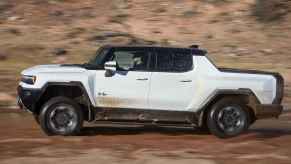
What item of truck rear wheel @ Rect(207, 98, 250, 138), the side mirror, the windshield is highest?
the windshield

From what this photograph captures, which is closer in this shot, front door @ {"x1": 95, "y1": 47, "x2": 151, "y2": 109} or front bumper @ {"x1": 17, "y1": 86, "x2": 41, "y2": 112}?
front bumper @ {"x1": 17, "y1": 86, "x2": 41, "y2": 112}

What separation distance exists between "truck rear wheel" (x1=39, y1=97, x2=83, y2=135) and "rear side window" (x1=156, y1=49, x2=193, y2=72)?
5.41 ft

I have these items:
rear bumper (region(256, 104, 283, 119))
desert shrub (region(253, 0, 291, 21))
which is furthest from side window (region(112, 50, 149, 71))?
desert shrub (region(253, 0, 291, 21))

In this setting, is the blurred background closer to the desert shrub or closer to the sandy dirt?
the desert shrub

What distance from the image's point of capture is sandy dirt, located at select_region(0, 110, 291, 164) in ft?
35.1

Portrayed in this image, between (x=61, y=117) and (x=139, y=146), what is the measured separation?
5.34 ft

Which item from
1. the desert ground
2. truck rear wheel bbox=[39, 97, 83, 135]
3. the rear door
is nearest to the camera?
the desert ground

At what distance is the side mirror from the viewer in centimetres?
1268

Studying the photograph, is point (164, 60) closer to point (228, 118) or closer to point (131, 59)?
point (131, 59)

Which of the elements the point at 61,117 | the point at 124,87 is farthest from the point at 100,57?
the point at 61,117

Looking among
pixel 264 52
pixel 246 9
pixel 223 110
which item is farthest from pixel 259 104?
pixel 246 9

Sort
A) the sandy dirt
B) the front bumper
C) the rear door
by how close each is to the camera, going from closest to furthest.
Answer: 1. the sandy dirt
2. the front bumper
3. the rear door

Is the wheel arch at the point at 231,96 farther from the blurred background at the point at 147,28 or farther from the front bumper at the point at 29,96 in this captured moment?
the blurred background at the point at 147,28

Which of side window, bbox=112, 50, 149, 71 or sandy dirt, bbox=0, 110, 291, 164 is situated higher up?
side window, bbox=112, 50, 149, 71
